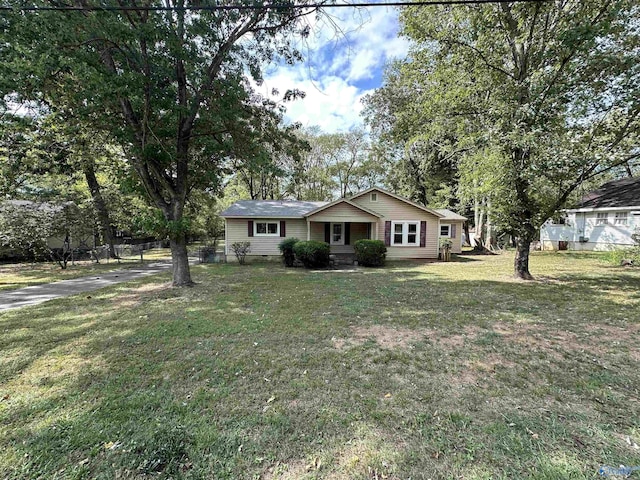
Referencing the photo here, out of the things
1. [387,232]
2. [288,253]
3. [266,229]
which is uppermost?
[266,229]

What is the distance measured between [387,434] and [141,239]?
32268 millimetres

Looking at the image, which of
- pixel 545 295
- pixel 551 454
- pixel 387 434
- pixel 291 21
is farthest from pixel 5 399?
pixel 545 295

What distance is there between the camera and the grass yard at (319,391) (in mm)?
2240

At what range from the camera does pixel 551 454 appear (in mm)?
2281

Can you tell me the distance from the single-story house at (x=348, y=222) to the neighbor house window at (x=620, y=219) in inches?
454

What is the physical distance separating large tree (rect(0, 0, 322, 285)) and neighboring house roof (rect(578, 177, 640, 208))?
20.9 m

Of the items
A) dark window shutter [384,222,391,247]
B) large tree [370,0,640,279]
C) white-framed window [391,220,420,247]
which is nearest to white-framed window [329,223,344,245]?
dark window shutter [384,222,391,247]

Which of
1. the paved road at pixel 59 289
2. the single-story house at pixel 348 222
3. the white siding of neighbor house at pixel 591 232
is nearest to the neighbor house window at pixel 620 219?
the white siding of neighbor house at pixel 591 232

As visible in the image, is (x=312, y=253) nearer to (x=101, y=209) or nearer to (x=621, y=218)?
(x=101, y=209)

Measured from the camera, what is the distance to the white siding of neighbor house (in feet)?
55.0

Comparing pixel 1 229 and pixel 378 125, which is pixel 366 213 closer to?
pixel 378 125

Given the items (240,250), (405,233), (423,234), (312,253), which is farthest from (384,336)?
(423,234)

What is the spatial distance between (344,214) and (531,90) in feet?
28.7

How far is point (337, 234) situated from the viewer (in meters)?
17.1
